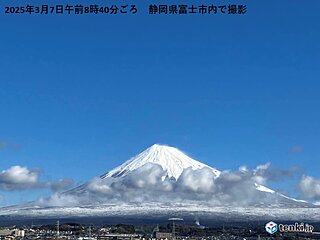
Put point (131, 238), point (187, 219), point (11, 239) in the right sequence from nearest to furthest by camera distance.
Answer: point (11, 239) < point (131, 238) < point (187, 219)

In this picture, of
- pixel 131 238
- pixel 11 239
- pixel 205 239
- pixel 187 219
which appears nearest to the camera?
pixel 11 239

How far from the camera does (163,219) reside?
192m

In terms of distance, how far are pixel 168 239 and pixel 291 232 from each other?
2043 cm

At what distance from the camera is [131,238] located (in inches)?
3393

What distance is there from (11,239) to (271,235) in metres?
36.8

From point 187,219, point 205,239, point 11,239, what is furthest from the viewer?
point 187,219

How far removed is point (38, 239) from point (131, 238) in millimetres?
11285

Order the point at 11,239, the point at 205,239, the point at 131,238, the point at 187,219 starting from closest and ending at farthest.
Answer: the point at 11,239 → the point at 131,238 → the point at 205,239 → the point at 187,219

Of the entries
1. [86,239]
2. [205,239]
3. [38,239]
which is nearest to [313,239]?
[205,239]

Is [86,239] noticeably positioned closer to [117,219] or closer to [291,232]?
[291,232]

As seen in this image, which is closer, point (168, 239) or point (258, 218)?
point (168, 239)

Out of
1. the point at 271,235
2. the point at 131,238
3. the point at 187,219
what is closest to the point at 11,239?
the point at 131,238

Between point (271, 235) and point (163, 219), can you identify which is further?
point (163, 219)

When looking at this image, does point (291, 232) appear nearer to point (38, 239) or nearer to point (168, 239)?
point (168, 239)
